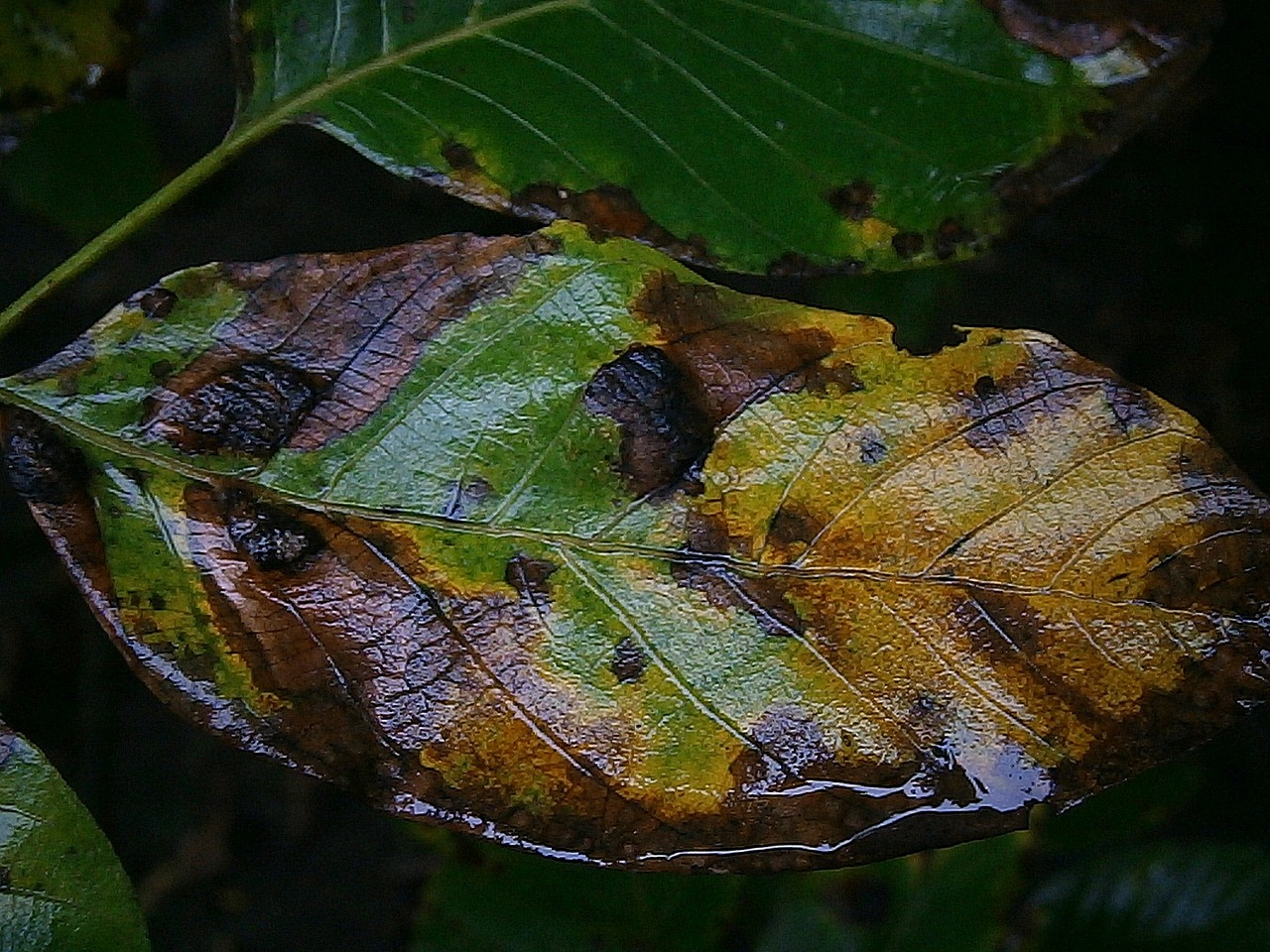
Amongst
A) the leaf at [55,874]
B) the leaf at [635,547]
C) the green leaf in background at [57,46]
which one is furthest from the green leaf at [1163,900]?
the green leaf in background at [57,46]

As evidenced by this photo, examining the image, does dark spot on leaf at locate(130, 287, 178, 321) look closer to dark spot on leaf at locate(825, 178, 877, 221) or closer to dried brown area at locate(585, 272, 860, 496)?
dried brown area at locate(585, 272, 860, 496)

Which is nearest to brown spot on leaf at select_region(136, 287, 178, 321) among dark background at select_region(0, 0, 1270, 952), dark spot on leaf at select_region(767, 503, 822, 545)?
dark spot on leaf at select_region(767, 503, 822, 545)

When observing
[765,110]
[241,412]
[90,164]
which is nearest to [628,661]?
[241,412]

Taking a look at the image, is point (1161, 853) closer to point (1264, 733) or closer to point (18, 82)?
point (1264, 733)

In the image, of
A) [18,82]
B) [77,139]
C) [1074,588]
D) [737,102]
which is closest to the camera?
[1074,588]

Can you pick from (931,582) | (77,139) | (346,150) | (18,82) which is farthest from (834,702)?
(346,150)

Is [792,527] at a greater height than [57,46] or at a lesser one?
lesser

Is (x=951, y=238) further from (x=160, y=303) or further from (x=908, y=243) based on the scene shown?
(x=160, y=303)
